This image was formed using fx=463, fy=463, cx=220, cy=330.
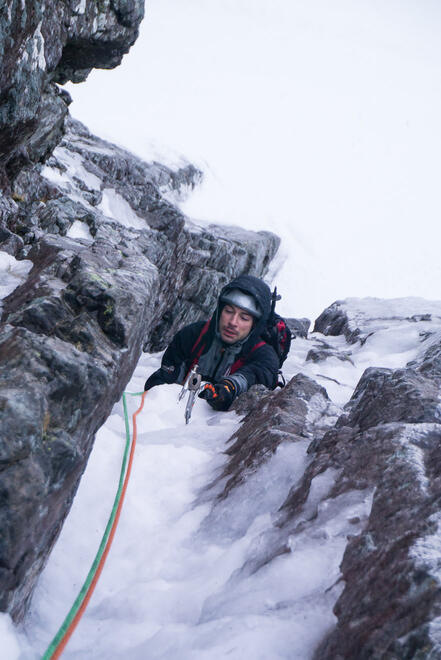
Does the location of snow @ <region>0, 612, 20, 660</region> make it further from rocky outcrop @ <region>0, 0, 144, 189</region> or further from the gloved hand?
rocky outcrop @ <region>0, 0, 144, 189</region>

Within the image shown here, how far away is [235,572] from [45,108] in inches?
498

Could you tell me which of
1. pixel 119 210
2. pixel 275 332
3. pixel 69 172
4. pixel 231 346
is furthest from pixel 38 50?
pixel 119 210

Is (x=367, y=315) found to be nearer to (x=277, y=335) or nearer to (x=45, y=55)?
(x=277, y=335)

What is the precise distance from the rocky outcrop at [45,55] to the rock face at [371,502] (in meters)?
7.11

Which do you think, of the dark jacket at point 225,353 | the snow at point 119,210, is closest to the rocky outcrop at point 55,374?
the dark jacket at point 225,353

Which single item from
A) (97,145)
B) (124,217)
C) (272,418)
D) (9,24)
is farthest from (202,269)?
(272,418)

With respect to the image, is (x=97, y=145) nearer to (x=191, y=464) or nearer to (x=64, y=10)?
(x=64, y=10)

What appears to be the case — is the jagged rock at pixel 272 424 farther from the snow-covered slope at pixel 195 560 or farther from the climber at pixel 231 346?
the climber at pixel 231 346

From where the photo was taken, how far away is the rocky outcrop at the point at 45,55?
7.66 m

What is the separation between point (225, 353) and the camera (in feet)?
23.9

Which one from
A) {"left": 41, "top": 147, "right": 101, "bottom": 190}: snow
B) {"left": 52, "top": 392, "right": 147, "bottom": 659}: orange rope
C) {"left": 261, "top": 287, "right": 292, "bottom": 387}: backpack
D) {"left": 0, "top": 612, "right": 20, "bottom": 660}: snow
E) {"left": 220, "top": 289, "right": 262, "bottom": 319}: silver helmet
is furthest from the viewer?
{"left": 41, "top": 147, "right": 101, "bottom": 190}: snow

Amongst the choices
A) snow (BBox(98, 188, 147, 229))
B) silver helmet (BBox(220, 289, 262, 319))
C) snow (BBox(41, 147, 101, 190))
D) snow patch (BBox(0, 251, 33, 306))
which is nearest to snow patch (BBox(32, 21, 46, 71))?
snow patch (BBox(0, 251, 33, 306))

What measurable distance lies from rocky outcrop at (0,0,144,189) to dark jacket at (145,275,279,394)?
5.29 meters

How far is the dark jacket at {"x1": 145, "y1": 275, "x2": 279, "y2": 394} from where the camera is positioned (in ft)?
23.0
